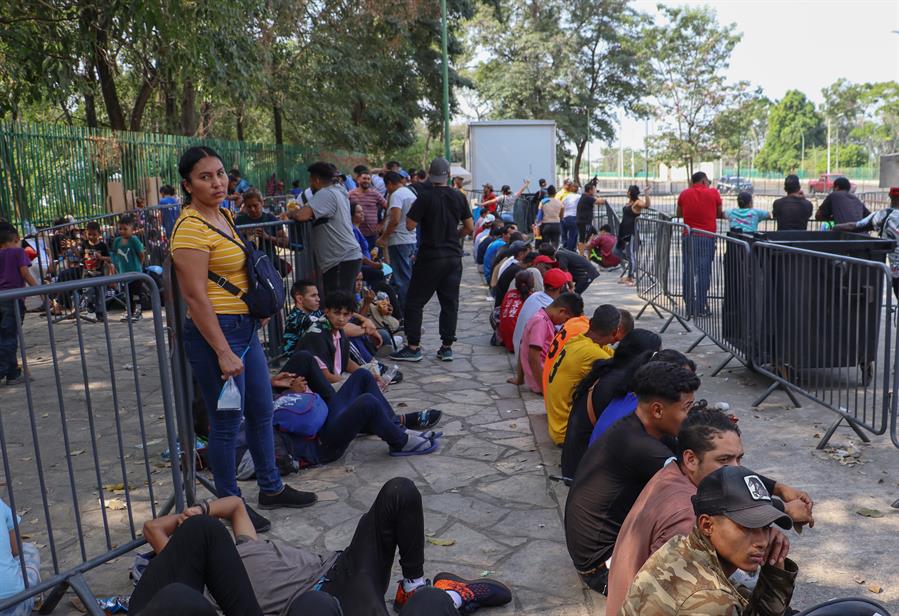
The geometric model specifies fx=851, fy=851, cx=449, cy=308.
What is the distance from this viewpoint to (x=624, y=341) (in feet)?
16.3

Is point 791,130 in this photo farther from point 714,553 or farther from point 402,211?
point 714,553

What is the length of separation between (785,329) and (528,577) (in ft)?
12.3

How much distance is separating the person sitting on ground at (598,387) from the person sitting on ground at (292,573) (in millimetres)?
1250

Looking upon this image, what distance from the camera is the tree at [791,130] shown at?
90.4 m

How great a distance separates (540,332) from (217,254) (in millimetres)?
3395

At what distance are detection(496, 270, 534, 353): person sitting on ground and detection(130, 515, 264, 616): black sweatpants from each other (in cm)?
534

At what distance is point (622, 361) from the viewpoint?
4906mm

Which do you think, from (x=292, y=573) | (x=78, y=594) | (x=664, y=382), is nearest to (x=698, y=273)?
(x=664, y=382)

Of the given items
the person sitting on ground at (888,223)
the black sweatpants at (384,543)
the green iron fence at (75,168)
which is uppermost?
the green iron fence at (75,168)

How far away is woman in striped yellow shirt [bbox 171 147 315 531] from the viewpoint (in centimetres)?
418

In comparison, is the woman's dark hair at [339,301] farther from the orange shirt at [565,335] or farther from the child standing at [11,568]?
the child standing at [11,568]

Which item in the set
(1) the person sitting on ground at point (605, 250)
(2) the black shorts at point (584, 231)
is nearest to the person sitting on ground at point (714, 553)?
(1) the person sitting on ground at point (605, 250)

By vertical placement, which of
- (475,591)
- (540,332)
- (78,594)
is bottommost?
(475,591)

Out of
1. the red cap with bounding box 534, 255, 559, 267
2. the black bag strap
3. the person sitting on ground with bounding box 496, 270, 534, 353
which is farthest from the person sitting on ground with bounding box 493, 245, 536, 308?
the black bag strap
